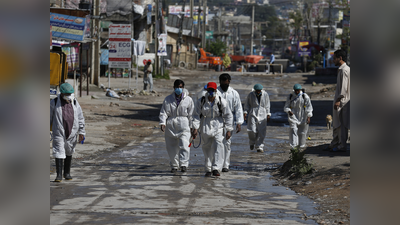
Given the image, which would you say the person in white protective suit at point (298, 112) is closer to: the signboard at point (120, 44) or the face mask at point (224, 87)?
the face mask at point (224, 87)

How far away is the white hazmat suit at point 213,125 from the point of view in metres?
9.92

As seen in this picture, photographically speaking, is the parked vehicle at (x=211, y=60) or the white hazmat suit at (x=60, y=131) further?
the parked vehicle at (x=211, y=60)

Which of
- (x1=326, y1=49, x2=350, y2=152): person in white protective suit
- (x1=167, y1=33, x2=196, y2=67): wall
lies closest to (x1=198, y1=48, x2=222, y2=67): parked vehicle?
(x1=167, y1=33, x2=196, y2=67): wall

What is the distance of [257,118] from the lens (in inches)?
515

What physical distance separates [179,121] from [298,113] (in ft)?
12.8

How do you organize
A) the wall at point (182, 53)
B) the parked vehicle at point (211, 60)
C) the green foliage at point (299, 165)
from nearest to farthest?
the green foliage at point (299, 165), the wall at point (182, 53), the parked vehicle at point (211, 60)

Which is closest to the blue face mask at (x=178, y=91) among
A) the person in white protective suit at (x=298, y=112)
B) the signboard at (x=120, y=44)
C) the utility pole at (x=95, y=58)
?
the person in white protective suit at (x=298, y=112)

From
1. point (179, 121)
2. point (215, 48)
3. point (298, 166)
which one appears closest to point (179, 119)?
point (179, 121)

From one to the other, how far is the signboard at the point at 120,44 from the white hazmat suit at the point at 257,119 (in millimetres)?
13398

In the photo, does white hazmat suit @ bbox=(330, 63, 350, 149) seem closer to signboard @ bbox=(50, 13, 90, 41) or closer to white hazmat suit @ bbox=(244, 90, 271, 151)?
white hazmat suit @ bbox=(244, 90, 271, 151)

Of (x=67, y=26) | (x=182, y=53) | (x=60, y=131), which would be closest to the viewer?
(x=60, y=131)

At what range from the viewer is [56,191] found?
26.7 ft

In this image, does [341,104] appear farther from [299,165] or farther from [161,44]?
[161,44]
